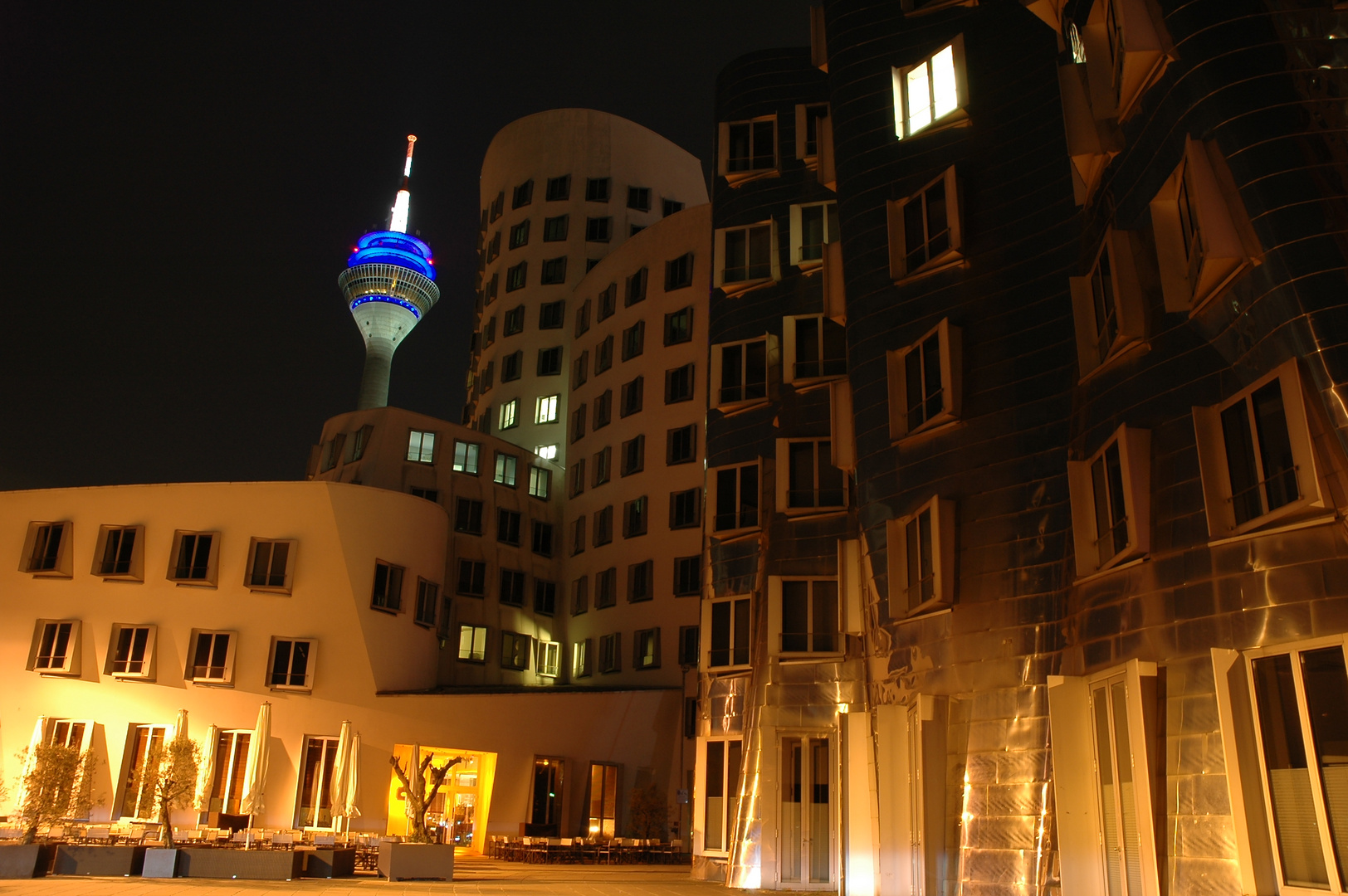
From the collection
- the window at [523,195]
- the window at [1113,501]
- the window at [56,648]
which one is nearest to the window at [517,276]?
the window at [523,195]

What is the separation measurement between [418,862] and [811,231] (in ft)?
49.3

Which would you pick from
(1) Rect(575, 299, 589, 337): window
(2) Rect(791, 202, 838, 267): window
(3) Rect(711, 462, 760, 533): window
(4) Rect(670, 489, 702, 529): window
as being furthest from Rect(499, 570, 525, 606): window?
(2) Rect(791, 202, 838, 267): window

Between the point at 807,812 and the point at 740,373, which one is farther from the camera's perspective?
the point at 740,373

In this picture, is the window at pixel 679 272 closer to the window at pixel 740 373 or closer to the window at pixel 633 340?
the window at pixel 633 340

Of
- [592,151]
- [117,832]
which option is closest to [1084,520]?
[117,832]

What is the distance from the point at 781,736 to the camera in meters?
20.5

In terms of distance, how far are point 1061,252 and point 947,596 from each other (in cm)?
523

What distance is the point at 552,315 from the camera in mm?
55938

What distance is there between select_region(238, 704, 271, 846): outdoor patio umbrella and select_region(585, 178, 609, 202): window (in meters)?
34.3

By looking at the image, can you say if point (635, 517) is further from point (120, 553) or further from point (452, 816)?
point (120, 553)

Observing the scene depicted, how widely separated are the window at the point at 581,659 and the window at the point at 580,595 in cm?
131

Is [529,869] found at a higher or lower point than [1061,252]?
lower

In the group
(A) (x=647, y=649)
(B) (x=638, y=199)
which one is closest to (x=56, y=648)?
(A) (x=647, y=649)

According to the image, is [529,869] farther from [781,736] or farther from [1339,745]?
[1339,745]
